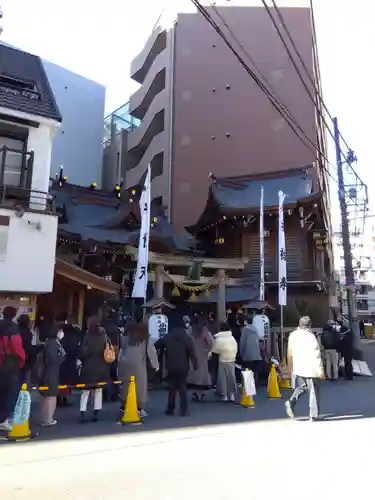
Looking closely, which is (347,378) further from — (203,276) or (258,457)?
A: (258,457)

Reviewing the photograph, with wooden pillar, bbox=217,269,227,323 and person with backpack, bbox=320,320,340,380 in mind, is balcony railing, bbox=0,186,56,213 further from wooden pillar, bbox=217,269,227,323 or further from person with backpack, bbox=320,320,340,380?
person with backpack, bbox=320,320,340,380

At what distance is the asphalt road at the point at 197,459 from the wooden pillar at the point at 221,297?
7419 mm

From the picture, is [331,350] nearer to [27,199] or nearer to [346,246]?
[346,246]

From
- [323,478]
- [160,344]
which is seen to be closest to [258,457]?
[323,478]

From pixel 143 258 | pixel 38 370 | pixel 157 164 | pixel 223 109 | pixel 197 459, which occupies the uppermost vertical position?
pixel 223 109

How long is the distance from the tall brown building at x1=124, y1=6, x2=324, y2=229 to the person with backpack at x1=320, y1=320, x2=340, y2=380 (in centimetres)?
1451

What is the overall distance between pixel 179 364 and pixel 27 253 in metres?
5.24

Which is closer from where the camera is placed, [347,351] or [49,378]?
[49,378]

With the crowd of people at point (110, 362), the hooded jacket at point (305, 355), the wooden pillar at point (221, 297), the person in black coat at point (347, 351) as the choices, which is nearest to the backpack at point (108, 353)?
the crowd of people at point (110, 362)

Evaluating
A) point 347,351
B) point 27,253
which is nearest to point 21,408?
point 27,253

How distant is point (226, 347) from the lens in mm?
9750

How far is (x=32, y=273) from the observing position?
36.1 ft

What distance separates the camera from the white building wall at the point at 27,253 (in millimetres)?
10812

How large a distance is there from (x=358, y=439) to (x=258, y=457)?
1.99 metres
